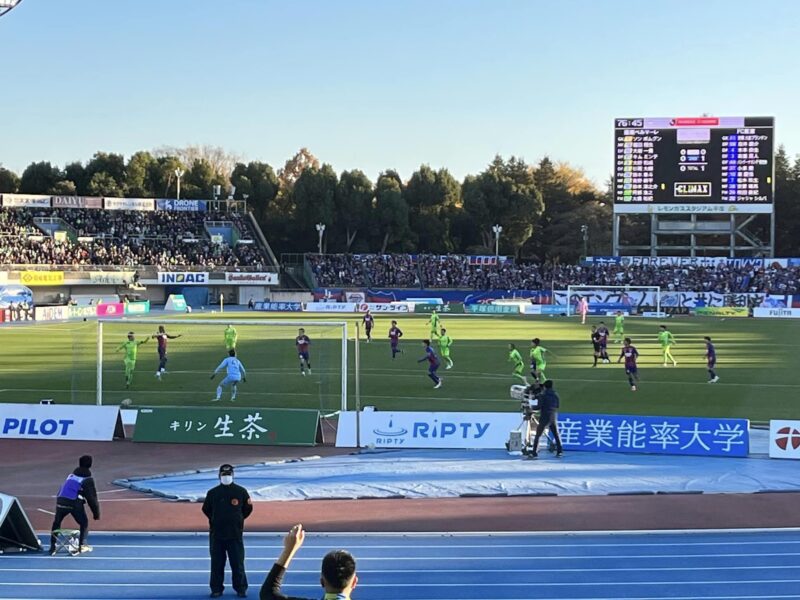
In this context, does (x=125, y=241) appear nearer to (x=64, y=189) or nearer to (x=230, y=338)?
(x=64, y=189)

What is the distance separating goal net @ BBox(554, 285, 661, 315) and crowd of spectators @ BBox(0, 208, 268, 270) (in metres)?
28.2

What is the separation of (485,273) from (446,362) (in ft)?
172

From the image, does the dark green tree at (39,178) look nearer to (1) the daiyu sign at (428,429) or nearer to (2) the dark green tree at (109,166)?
(2) the dark green tree at (109,166)

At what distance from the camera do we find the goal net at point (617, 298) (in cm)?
7319

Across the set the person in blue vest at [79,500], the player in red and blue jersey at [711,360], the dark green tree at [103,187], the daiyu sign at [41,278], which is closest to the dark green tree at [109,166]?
the dark green tree at [103,187]

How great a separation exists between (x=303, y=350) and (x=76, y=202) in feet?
196

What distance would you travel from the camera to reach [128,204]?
84.9 meters

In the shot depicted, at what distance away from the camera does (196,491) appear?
16344mm

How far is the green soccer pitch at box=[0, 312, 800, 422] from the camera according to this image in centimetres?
2588

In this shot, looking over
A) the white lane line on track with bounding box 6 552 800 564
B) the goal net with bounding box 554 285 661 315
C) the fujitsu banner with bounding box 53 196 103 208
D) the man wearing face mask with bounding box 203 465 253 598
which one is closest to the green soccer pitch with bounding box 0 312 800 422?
the white lane line on track with bounding box 6 552 800 564

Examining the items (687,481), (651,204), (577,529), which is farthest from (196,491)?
(651,204)

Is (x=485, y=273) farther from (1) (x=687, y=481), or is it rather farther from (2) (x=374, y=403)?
(1) (x=687, y=481)

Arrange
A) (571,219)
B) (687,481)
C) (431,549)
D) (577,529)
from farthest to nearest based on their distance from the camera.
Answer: (571,219)
(687,481)
(577,529)
(431,549)

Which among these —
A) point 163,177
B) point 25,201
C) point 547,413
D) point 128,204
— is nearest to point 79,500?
point 547,413
